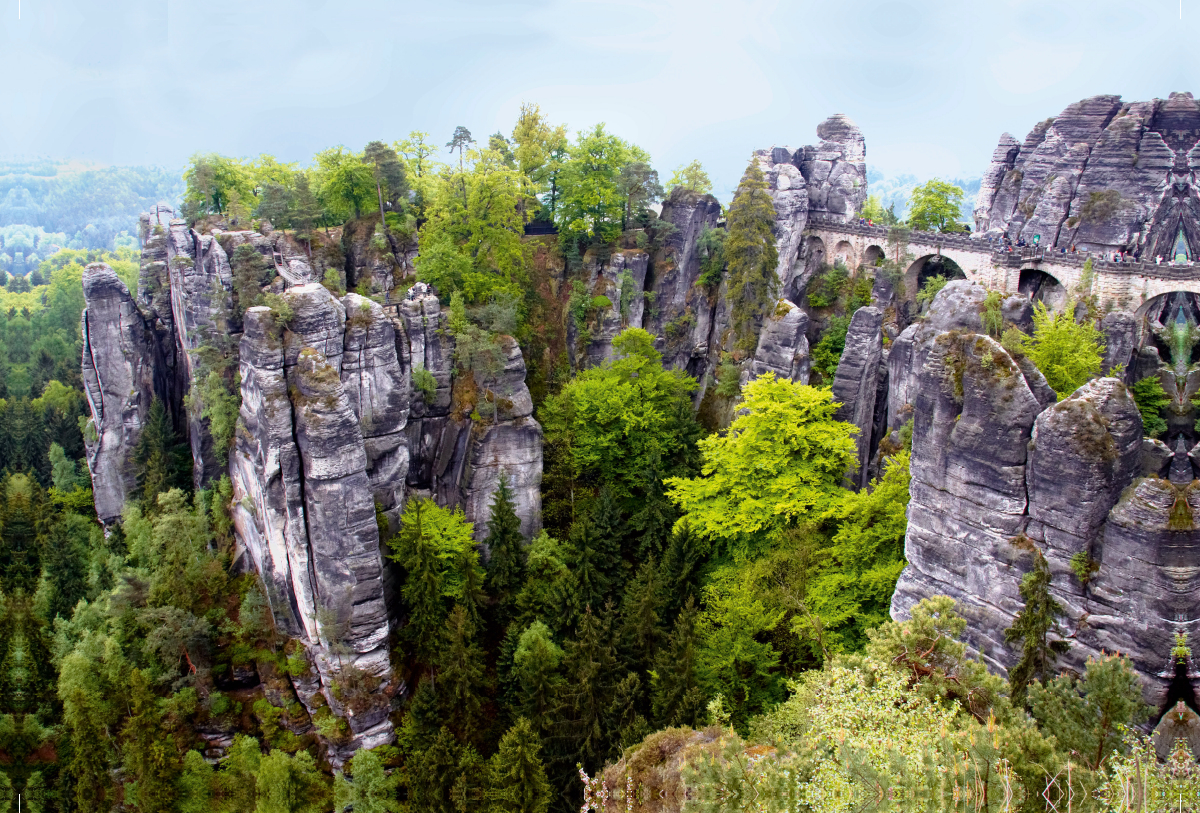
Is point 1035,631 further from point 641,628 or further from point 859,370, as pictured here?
point 859,370

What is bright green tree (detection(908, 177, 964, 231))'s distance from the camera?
47.1 m

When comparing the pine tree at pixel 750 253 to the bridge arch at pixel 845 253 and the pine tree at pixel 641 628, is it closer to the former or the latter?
the bridge arch at pixel 845 253

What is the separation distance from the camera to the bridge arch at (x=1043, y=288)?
38.0 m

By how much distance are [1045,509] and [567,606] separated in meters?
17.0

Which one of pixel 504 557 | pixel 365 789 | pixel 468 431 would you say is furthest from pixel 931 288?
pixel 365 789

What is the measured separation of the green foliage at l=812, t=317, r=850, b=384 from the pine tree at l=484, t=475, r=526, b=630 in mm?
15862

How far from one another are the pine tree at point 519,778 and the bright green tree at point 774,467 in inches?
367

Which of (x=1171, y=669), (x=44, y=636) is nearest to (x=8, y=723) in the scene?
(x=44, y=636)

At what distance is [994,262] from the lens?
39.2 metres

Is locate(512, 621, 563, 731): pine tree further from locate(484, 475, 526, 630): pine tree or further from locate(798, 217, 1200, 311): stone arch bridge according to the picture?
locate(798, 217, 1200, 311): stone arch bridge

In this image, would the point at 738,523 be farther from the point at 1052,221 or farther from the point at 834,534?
the point at 1052,221

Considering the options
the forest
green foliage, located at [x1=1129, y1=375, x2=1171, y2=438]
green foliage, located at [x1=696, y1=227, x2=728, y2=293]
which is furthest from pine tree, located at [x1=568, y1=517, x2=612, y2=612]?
green foliage, located at [x1=1129, y1=375, x2=1171, y2=438]

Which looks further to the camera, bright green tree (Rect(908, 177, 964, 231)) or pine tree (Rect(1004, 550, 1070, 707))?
bright green tree (Rect(908, 177, 964, 231))

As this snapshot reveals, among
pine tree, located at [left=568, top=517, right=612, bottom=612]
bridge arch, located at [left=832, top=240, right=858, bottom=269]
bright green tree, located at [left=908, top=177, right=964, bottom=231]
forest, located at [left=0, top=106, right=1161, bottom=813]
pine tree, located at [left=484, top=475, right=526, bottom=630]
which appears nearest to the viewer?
forest, located at [left=0, top=106, right=1161, bottom=813]
